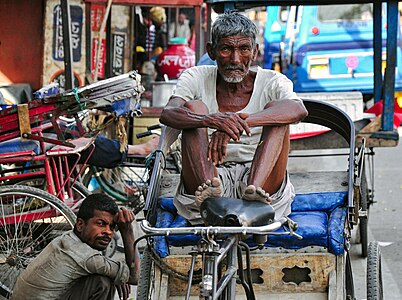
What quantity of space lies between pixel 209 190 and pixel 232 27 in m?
0.90

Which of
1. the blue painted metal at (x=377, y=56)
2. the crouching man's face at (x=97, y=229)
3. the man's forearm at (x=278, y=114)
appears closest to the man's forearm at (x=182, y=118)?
the man's forearm at (x=278, y=114)

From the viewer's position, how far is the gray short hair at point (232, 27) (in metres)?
4.54

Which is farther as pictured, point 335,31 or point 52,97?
point 335,31

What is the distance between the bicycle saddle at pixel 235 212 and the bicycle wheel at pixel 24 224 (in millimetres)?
2426

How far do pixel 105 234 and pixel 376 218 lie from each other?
4842 mm

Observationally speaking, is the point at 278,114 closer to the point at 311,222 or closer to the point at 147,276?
the point at 311,222

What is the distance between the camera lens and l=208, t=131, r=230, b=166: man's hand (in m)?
4.10

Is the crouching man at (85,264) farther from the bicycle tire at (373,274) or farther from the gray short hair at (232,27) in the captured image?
the bicycle tire at (373,274)

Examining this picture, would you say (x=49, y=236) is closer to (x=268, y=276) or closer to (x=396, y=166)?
(x=268, y=276)

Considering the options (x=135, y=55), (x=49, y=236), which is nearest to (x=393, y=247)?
(x=49, y=236)

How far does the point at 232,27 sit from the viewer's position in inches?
179

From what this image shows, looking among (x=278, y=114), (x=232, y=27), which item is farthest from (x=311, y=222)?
(x=232, y=27)

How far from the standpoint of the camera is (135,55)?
12.8 metres

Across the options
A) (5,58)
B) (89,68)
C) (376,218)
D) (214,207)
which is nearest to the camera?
(214,207)
